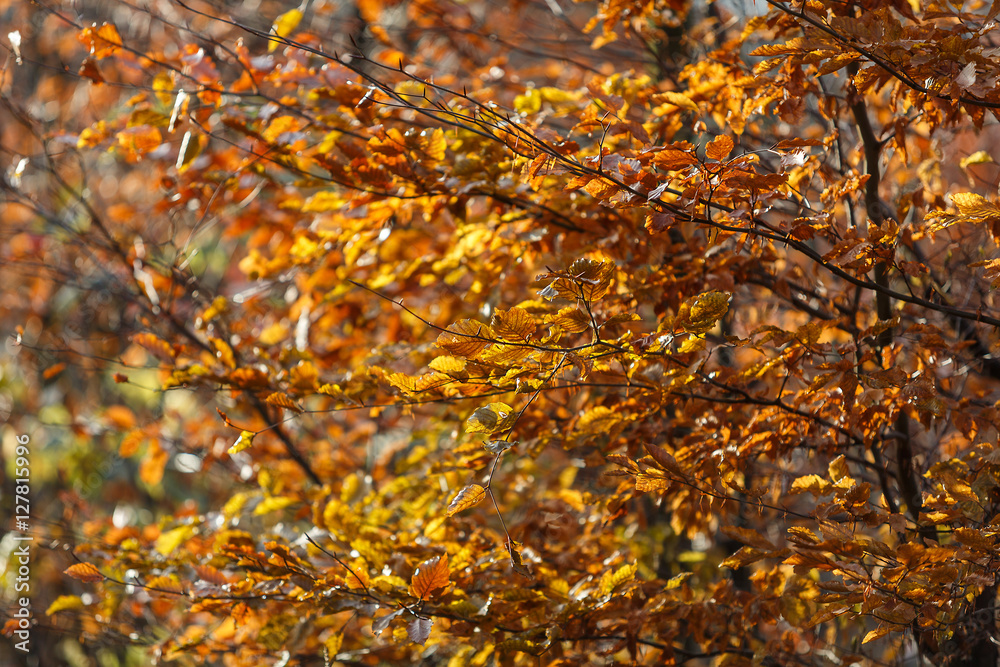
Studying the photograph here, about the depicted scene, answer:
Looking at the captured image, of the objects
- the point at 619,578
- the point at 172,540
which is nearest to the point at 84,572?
the point at 172,540

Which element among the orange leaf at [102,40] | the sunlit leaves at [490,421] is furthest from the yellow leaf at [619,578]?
the orange leaf at [102,40]

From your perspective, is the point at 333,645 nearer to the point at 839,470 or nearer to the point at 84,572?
the point at 84,572

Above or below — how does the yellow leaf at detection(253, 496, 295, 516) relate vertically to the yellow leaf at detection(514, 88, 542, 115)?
below

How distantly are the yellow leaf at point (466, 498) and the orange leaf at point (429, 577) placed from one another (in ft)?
0.45

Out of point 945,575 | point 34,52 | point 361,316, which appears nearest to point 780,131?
point 361,316

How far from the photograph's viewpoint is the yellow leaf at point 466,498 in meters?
1.42

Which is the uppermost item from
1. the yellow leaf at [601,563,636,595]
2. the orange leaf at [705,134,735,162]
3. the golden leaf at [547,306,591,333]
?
the orange leaf at [705,134,735,162]

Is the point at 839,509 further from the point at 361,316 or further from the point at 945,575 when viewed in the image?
the point at 361,316

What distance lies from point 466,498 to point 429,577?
211 mm

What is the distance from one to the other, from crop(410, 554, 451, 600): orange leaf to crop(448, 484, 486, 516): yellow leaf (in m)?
0.14

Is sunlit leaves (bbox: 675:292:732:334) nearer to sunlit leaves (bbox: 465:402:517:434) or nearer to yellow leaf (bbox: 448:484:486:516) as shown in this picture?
sunlit leaves (bbox: 465:402:517:434)

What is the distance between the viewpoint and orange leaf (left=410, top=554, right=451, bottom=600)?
59.2 inches

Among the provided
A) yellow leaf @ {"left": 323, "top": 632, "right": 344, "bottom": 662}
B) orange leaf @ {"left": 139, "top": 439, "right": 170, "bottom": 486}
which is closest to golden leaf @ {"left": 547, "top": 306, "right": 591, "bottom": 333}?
yellow leaf @ {"left": 323, "top": 632, "right": 344, "bottom": 662}

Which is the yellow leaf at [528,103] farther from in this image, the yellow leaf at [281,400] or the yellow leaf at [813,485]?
the yellow leaf at [813,485]
